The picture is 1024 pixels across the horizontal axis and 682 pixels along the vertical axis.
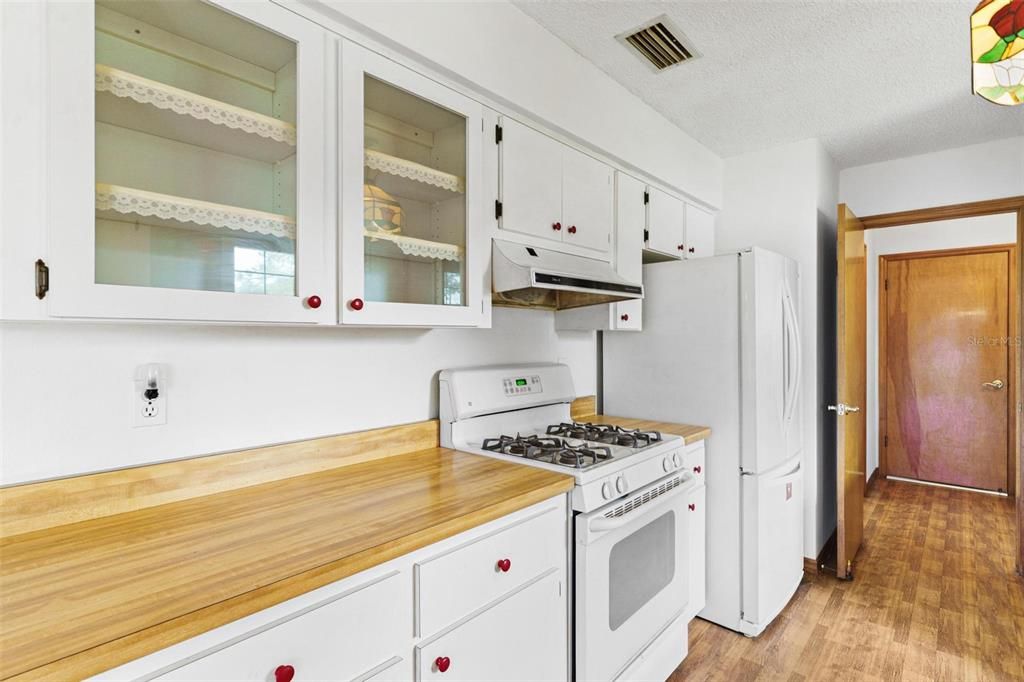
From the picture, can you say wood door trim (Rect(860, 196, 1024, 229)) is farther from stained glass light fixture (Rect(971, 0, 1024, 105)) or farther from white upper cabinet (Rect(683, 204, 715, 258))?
stained glass light fixture (Rect(971, 0, 1024, 105))

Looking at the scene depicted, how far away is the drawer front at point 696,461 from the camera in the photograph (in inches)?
88.4

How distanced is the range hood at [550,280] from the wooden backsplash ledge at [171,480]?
681 mm

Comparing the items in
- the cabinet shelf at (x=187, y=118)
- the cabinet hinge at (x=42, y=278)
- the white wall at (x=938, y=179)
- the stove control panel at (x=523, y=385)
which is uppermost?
the white wall at (x=938, y=179)

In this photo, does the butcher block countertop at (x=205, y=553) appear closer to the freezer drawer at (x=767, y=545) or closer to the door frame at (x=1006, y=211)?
the freezer drawer at (x=767, y=545)

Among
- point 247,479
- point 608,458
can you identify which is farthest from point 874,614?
point 247,479

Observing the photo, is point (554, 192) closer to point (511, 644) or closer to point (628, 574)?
point (628, 574)

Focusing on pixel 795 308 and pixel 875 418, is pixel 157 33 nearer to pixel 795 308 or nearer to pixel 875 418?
pixel 795 308

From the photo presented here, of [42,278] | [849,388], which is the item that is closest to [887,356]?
[849,388]

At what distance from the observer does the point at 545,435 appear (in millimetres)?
2217

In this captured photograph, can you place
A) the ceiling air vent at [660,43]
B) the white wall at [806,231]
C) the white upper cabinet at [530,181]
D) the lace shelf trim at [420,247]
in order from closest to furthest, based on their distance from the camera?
the lace shelf trim at [420,247] < the white upper cabinet at [530,181] < the ceiling air vent at [660,43] < the white wall at [806,231]

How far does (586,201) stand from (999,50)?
4.30 feet

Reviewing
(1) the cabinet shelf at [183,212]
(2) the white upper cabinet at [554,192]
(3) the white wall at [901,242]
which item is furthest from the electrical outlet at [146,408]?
(3) the white wall at [901,242]

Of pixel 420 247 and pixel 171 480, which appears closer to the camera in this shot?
pixel 171 480

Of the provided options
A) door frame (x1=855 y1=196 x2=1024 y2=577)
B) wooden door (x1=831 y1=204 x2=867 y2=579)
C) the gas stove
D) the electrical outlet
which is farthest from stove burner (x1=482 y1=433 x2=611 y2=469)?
door frame (x1=855 y1=196 x2=1024 y2=577)
